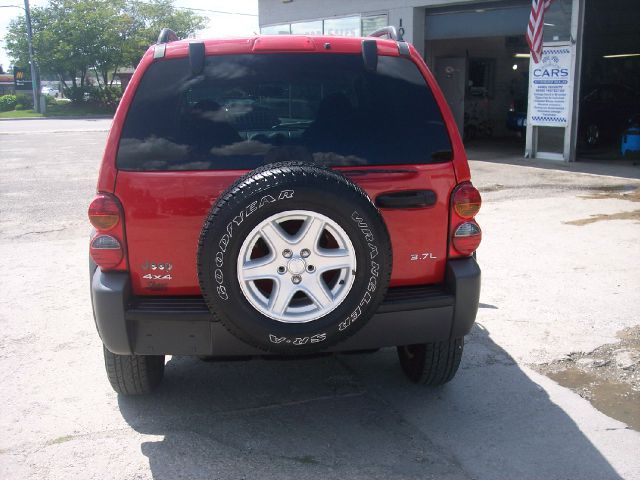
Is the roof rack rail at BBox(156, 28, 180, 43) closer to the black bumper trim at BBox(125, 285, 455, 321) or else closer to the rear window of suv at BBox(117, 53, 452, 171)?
the rear window of suv at BBox(117, 53, 452, 171)

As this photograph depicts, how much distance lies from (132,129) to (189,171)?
1.25 feet

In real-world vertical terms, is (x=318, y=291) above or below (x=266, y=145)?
below

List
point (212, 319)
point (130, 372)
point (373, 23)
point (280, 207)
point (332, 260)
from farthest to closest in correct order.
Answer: point (373, 23) → point (130, 372) → point (212, 319) → point (332, 260) → point (280, 207)

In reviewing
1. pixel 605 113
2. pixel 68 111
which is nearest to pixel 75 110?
pixel 68 111

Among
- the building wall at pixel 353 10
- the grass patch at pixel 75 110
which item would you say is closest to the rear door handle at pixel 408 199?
the building wall at pixel 353 10

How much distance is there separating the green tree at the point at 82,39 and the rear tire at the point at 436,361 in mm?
47867

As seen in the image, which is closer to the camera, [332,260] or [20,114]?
[332,260]

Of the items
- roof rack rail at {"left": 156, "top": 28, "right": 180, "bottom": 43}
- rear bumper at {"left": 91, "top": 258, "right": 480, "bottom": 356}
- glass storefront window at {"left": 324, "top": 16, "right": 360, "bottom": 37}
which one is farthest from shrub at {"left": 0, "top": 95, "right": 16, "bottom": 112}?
rear bumper at {"left": 91, "top": 258, "right": 480, "bottom": 356}

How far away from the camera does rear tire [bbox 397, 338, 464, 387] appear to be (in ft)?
12.8

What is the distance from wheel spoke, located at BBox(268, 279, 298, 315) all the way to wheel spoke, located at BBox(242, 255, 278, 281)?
0.05 metres

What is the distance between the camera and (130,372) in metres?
3.82

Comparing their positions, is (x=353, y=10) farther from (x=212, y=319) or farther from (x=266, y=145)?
(x=212, y=319)

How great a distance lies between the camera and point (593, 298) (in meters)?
5.74

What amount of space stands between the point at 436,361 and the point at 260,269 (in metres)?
1.36
